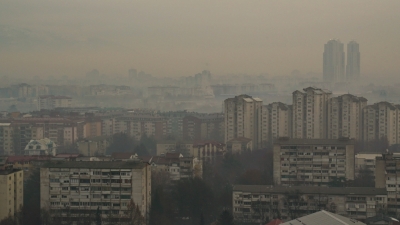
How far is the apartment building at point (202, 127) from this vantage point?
73.5 ft

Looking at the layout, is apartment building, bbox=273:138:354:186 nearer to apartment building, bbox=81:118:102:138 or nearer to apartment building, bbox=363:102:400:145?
apartment building, bbox=363:102:400:145

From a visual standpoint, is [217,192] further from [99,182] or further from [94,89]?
[94,89]

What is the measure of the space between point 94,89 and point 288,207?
28.7 meters

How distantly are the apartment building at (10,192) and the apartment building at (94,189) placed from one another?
27cm

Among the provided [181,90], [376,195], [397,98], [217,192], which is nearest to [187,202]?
[217,192]

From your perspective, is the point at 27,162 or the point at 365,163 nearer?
the point at 27,162

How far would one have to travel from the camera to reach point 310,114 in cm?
1969

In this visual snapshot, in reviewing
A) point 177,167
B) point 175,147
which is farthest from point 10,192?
point 175,147

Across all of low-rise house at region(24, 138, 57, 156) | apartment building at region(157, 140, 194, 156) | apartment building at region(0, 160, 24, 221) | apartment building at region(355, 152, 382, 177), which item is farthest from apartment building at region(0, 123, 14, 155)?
apartment building at region(0, 160, 24, 221)

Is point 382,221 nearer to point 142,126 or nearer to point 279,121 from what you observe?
point 279,121

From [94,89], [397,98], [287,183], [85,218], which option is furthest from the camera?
[94,89]

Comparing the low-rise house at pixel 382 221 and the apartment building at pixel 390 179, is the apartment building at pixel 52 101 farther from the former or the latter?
the low-rise house at pixel 382 221

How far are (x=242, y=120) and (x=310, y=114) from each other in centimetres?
173

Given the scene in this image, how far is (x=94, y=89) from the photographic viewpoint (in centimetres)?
3778
